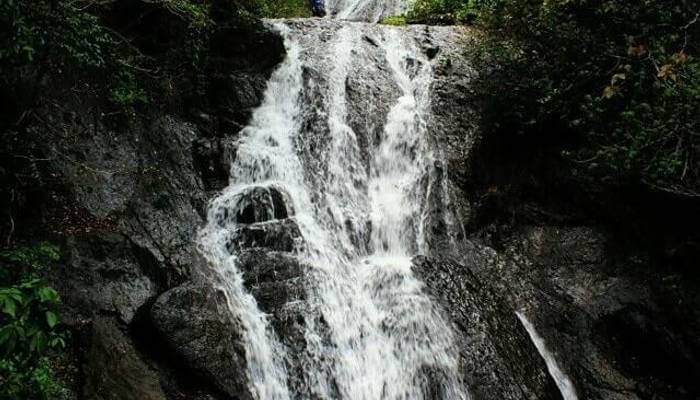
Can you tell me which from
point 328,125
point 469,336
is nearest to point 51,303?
point 469,336

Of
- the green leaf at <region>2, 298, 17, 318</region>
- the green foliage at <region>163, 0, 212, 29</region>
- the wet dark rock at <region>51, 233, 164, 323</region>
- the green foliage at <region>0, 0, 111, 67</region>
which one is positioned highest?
the green foliage at <region>163, 0, 212, 29</region>

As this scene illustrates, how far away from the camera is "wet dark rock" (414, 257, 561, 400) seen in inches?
267

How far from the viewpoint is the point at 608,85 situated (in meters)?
8.31

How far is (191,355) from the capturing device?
582 cm

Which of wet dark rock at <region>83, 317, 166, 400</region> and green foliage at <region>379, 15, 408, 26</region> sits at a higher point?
green foliage at <region>379, 15, 408, 26</region>

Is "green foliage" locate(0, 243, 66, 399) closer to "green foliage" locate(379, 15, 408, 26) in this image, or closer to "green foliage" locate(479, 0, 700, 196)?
"green foliage" locate(479, 0, 700, 196)

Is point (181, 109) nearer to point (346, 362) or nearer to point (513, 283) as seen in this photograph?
point (346, 362)

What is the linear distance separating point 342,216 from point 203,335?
3.70 metres

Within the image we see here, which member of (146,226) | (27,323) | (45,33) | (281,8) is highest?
(281,8)

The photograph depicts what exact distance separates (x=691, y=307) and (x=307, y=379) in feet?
20.4

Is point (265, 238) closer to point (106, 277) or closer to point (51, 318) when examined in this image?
point (106, 277)

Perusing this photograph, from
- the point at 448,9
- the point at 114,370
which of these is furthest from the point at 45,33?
the point at 448,9

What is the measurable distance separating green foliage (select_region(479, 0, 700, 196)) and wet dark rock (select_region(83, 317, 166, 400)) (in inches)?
279

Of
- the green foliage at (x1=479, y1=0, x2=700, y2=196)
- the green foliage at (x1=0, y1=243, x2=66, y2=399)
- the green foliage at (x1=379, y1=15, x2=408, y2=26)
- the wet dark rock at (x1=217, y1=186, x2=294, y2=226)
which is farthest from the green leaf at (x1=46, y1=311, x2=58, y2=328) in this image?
the green foliage at (x1=379, y1=15, x2=408, y2=26)
